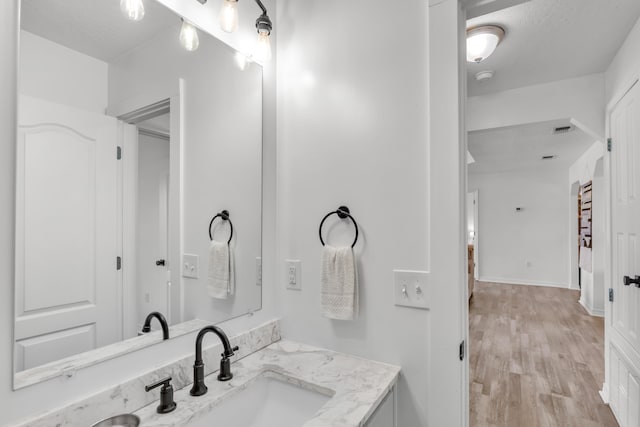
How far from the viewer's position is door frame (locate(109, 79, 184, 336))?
0.97m

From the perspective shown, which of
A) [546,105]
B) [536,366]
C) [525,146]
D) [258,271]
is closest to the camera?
[258,271]

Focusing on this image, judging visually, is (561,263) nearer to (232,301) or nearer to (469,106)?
(469,106)

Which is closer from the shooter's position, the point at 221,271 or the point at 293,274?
the point at 221,271

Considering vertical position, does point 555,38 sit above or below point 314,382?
above

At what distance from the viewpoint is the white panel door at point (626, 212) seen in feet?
6.22

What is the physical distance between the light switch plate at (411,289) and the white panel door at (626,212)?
1600 mm

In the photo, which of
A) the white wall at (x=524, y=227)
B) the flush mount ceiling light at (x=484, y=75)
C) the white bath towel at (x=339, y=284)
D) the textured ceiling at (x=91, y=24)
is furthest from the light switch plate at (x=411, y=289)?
the white wall at (x=524, y=227)

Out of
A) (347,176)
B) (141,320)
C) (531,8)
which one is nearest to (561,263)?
(531,8)

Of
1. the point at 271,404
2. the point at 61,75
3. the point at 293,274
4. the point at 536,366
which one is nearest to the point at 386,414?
the point at 271,404

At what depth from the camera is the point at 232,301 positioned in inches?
51.6

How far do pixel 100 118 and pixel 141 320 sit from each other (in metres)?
0.60

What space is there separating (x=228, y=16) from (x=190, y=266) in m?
0.90

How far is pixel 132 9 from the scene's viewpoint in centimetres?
96

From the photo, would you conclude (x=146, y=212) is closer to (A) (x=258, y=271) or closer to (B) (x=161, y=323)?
(B) (x=161, y=323)
